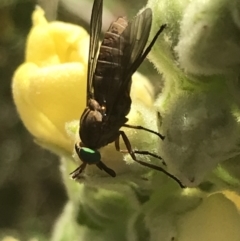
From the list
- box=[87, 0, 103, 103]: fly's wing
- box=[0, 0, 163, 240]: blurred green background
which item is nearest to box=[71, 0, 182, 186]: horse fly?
box=[87, 0, 103, 103]: fly's wing

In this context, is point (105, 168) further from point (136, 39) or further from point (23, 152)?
point (23, 152)

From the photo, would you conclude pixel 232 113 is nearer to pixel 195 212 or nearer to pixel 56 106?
pixel 195 212

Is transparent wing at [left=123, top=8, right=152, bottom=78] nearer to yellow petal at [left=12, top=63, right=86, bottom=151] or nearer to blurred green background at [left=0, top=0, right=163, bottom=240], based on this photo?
yellow petal at [left=12, top=63, right=86, bottom=151]

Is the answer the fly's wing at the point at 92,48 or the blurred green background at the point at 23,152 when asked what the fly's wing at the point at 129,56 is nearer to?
the fly's wing at the point at 92,48

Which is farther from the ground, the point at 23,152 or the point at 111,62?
the point at 111,62

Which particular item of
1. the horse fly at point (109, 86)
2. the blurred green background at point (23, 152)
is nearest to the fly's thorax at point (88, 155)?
the horse fly at point (109, 86)

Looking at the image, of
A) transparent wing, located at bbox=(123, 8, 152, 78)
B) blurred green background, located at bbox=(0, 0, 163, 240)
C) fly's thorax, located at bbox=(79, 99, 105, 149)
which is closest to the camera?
transparent wing, located at bbox=(123, 8, 152, 78)

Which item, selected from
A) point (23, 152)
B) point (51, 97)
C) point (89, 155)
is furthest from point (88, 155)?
point (23, 152)

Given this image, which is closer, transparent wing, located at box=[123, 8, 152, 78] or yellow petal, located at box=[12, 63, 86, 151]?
transparent wing, located at box=[123, 8, 152, 78]

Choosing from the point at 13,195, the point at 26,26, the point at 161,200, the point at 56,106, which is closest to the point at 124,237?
the point at 161,200
